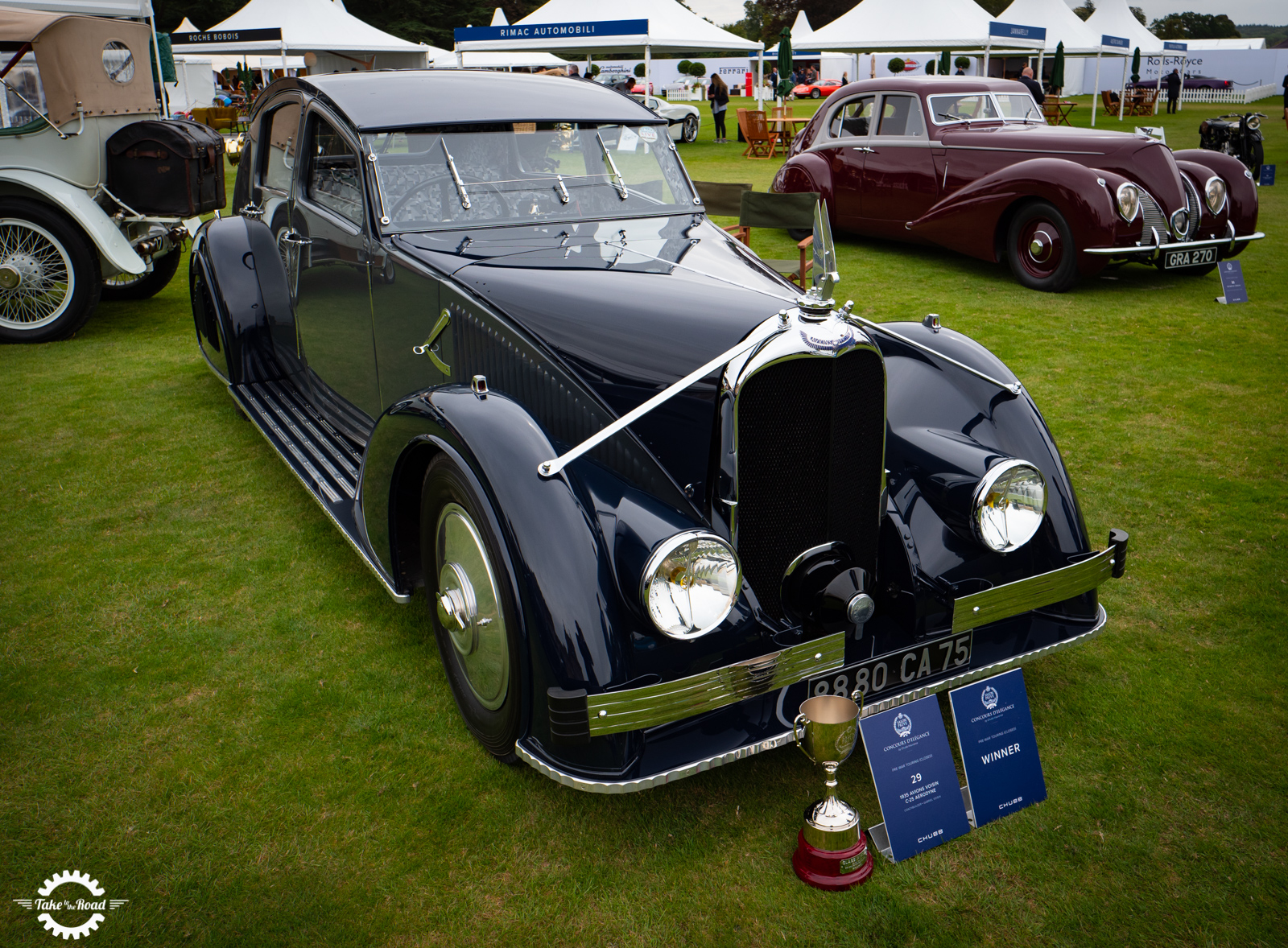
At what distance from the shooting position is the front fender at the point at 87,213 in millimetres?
6777

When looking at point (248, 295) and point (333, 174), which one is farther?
point (248, 295)

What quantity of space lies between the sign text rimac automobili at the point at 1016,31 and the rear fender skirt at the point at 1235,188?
42.5 feet

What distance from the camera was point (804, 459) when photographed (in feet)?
7.77

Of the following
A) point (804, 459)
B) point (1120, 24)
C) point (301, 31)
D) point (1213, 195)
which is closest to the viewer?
point (804, 459)

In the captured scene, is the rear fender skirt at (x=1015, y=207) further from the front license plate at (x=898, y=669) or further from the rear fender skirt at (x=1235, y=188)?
the front license plate at (x=898, y=669)

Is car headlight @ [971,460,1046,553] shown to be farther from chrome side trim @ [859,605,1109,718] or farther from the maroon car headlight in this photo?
the maroon car headlight

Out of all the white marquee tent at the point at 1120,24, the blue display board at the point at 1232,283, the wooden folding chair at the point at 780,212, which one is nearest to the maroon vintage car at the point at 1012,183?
the blue display board at the point at 1232,283

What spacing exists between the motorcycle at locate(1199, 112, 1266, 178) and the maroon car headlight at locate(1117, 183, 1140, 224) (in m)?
7.02

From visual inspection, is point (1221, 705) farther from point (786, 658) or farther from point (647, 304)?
point (647, 304)

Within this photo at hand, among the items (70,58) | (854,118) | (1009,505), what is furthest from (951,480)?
(854,118)

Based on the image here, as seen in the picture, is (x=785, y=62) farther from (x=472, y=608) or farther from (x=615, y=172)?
(x=472, y=608)

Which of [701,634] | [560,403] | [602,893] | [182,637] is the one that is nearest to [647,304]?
[560,403]

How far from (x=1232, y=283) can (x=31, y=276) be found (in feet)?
33.1

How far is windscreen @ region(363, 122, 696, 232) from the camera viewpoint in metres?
3.57
